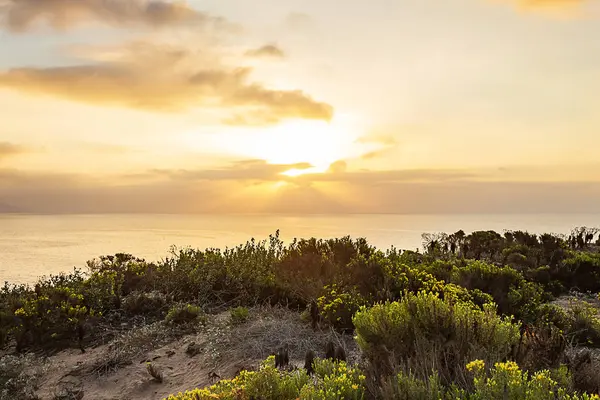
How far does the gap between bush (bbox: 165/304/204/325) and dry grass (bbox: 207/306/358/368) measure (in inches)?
34.2

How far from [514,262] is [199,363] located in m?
14.2

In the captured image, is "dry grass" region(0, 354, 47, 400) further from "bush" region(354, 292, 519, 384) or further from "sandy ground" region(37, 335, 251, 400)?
"bush" region(354, 292, 519, 384)

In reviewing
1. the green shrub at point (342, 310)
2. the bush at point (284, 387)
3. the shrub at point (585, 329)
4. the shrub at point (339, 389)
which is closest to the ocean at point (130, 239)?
the green shrub at point (342, 310)

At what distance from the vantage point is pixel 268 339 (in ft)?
25.1

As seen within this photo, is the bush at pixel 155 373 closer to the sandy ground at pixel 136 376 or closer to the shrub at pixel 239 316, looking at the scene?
the sandy ground at pixel 136 376

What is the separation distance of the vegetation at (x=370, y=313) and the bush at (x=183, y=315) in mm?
28

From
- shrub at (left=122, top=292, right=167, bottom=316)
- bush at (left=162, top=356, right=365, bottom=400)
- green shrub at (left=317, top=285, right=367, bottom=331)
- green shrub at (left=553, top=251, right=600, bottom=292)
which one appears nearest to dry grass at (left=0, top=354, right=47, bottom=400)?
shrub at (left=122, top=292, right=167, bottom=316)

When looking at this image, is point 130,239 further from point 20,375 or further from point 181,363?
point 181,363

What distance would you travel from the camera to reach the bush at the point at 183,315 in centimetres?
941

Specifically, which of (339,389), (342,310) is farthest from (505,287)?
(339,389)

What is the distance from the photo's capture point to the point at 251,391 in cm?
452

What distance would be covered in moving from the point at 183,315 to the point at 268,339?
267cm

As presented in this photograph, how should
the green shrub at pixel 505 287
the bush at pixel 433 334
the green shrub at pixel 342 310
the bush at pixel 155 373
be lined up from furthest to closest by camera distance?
1. the green shrub at pixel 505 287
2. the green shrub at pixel 342 310
3. the bush at pixel 155 373
4. the bush at pixel 433 334

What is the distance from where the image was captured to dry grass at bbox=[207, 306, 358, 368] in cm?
731
